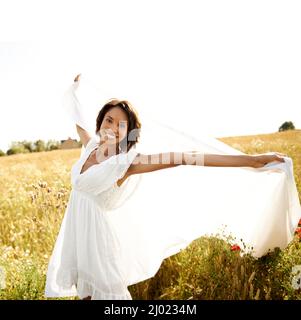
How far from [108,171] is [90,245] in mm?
450

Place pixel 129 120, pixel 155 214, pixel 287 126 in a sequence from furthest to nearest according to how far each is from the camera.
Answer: pixel 287 126 < pixel 155 214 < pixel 129 120

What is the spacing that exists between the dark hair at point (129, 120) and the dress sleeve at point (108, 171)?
16 centimetres

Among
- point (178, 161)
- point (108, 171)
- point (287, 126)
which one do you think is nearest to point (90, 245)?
point (108, 171)

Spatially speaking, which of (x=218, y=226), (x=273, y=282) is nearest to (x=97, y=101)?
(x=218, y=226)

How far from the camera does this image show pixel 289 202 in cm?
263

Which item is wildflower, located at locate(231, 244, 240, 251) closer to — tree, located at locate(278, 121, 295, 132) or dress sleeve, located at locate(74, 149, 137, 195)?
dress sleeve, located at locate(74, 149, 137, 195)

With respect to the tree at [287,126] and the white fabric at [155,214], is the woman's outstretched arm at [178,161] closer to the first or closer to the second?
the white fabric at [155,214]

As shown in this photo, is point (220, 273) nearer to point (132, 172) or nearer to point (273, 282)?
point (273, 282)

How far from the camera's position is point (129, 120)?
2.34 metres

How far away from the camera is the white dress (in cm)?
235

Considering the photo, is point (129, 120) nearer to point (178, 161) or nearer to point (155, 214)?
point (178, 161)

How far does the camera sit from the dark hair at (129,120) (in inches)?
91.2

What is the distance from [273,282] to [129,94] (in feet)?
5.05

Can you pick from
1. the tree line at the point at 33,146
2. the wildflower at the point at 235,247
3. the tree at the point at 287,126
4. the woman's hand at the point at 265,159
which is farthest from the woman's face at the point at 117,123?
the tree line at the point at 33,146
